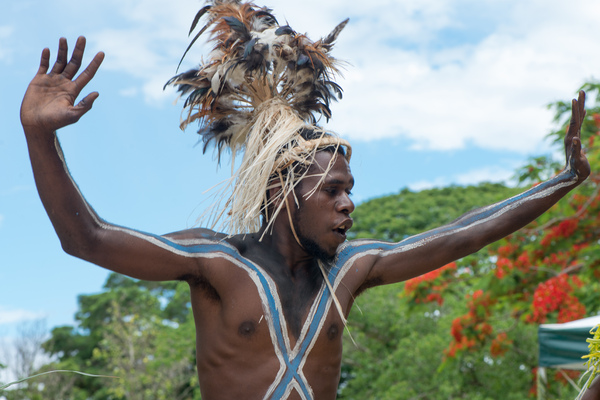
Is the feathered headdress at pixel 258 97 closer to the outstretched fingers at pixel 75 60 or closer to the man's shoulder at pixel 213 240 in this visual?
the man's shoulder at pixel 213 240

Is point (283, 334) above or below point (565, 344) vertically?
below

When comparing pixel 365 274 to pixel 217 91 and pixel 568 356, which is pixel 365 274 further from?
pixel 568 356

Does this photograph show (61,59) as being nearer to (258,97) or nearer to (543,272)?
(258,97)

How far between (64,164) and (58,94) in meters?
0.22

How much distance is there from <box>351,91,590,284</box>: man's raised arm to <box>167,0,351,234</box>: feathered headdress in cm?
51

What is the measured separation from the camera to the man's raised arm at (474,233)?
9.84ft

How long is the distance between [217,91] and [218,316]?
37.2 inches

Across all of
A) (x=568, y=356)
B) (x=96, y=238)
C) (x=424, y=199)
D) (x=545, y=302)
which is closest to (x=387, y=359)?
(x=545, y=302)

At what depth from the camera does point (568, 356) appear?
6719mm

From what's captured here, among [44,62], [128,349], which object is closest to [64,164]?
[44,62]

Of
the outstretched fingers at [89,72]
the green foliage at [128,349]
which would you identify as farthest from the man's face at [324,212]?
the green foliage at [128,349]

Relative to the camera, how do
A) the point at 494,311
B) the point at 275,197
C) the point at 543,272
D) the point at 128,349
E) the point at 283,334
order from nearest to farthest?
the point at 283,334 → the point at 275,197 → the point at 543,272 → the point at 494,311 → the point at 128,349

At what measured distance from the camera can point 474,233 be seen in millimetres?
2996

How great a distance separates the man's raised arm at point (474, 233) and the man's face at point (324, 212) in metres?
0.32
